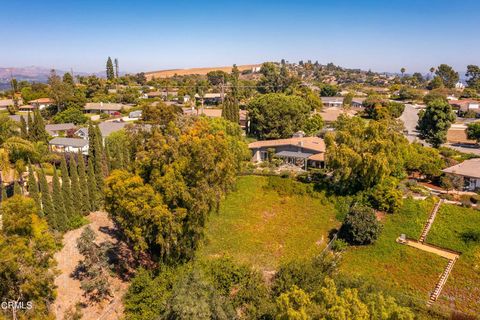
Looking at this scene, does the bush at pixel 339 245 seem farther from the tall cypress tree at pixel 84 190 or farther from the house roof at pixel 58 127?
the house roof at pixel 58 127

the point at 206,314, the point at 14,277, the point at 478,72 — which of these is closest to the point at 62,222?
the point at 14,277

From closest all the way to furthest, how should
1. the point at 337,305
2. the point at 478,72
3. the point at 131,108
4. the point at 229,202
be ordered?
1. the point at 337,305
2. the point at 229,202
3. the point at 131,108
4. the point at 478,72

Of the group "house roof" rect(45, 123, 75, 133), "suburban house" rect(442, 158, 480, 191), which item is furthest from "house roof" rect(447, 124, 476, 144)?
"house roof" rect(45, 123, 75, 133)

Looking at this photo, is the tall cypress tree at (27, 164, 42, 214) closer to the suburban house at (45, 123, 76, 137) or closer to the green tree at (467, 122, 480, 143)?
the suburban house at (45, 123, 76, 137)

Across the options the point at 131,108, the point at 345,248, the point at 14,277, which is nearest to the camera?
the point at 14,277

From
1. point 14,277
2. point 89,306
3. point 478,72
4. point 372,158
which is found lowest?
point 89,306

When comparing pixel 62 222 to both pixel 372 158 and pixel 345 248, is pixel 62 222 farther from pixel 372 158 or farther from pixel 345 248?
pixel 372 158
